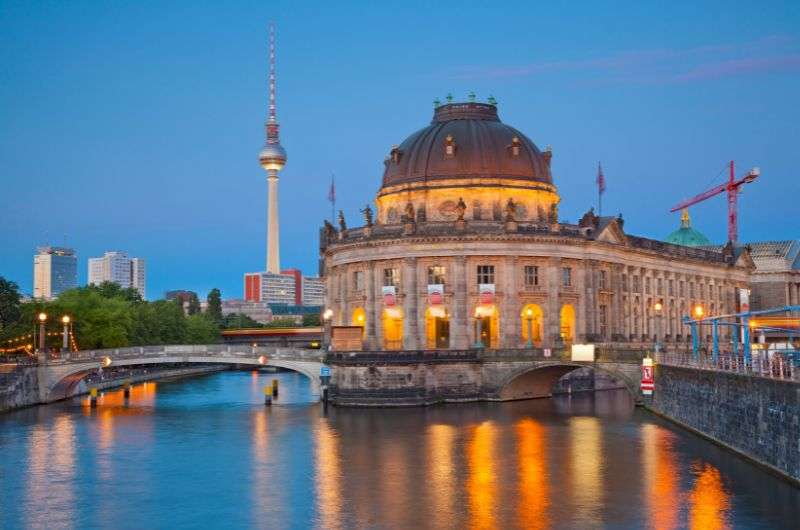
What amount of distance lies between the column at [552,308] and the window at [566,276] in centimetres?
164

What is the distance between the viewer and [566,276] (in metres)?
121

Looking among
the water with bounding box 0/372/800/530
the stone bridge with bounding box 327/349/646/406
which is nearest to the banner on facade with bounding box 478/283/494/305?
the stone bridge with bounding box 327/349/646/406

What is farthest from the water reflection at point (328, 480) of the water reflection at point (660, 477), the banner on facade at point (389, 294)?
the banner on facade at point (389, 294)

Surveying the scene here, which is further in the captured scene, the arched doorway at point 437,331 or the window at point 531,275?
the arched doorway at point 437,331

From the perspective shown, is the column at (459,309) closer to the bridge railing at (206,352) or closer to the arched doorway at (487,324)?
the arched doorway at (487,324)

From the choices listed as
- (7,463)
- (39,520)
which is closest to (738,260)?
(7,463)

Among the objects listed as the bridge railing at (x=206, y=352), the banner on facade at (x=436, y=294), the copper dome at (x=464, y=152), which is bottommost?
the bridge railing at (x=206, y=352)

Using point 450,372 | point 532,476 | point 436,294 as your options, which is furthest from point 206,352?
point 532,476

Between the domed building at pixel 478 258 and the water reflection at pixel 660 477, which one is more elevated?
the domed building at pixel 478 258

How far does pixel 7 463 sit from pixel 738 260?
389ft

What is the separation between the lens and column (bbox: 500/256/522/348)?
115938 millimetres

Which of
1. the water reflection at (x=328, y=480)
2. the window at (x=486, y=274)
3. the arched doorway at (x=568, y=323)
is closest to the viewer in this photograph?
the water reflection at (x=328, y=480)

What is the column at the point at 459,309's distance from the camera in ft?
379

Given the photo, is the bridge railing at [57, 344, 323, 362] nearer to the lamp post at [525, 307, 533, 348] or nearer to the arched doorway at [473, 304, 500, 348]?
the arched doorway at [473, 304, 500, 348]
